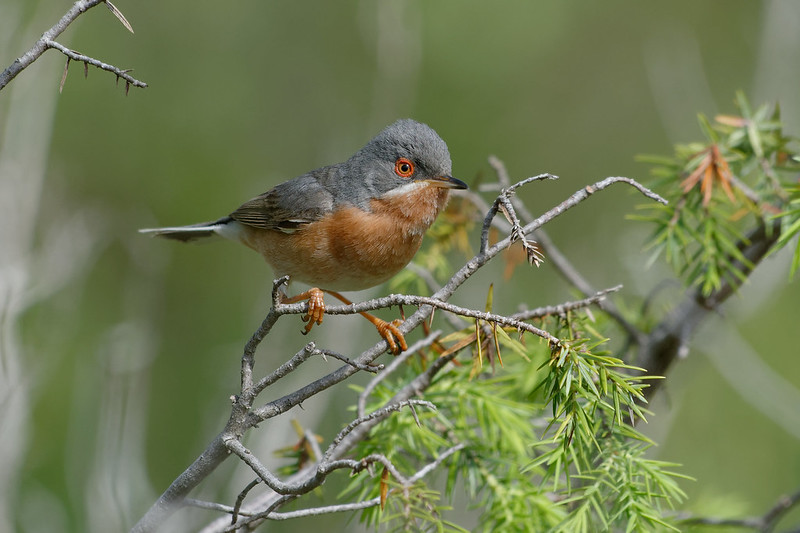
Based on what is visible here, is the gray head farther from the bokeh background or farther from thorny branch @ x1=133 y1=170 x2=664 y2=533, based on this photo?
thorny branch @ x1=133 y1=170 x2=664 y2=533

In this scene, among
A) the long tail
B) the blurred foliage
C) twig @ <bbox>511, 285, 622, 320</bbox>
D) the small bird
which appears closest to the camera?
twig @ <bbox>511, 285, 622, 320</bbox>

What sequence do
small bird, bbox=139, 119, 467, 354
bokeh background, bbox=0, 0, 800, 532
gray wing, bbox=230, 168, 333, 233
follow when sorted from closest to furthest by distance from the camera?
small bird, bbox=139, 119, 467, 354 → gray wing, bbox=230, 168, 333, 233 → bokeh background, bbox=0, 0, 800, 532

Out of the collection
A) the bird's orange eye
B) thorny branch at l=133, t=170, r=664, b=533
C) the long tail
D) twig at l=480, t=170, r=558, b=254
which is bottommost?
thorny branch at l=133, t=170, r=664, b=533

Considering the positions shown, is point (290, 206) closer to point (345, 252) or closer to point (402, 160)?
point (345, 252)

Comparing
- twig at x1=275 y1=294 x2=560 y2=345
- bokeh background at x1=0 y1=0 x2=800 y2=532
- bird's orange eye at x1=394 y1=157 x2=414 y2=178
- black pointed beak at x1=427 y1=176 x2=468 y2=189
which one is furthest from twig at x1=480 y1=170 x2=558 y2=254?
bokeh background at x1=0 y1=0 x2=800 y2=532

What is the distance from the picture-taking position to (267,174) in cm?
871

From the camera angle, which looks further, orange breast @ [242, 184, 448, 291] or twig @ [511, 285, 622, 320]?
orange breast @ [242, 184, 448, 291]

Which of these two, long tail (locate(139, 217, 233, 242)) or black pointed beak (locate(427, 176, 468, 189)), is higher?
long tail (locate(139, 217, 233, 242))

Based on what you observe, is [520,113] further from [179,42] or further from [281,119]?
[179,42]

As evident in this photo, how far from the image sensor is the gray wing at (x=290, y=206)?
446cm

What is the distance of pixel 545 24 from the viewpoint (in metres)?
8.95

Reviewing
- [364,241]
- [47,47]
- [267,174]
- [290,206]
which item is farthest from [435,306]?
[267,174]

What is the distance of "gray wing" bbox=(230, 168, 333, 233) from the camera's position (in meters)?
4.46

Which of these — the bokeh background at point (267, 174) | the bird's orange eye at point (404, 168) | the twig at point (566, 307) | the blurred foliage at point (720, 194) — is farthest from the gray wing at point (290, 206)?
the twig at point (566, 307)
